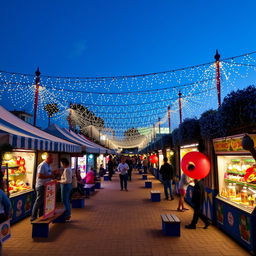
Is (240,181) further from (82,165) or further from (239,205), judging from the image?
(82,165)

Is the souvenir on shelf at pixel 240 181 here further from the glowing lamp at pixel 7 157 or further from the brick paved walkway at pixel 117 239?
the glowing lamp at pixel 7 157

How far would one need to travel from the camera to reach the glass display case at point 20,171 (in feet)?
21.5

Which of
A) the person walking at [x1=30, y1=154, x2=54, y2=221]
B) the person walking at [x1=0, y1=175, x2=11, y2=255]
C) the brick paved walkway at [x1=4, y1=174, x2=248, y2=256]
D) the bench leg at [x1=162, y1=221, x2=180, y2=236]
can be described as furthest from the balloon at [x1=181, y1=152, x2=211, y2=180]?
the person walking at [x1=30, y1=154, x2=54, y2=221]

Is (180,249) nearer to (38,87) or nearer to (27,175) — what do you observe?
(27,175)

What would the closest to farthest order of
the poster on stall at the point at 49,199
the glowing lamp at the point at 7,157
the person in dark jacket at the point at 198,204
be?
the poster on stall at the point at 49,199, the person in dark jacket at the point at 198,204, the glowing lamp at the point at 7,157

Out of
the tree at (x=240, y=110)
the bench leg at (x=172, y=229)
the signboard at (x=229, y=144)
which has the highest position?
the tree at (x=240, y=110)

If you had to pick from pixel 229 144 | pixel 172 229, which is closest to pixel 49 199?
pixel 172 229

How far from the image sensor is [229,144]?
5.10 meters

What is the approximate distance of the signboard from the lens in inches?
183

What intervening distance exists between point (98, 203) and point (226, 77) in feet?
23.9

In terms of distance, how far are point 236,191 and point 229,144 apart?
1242mm

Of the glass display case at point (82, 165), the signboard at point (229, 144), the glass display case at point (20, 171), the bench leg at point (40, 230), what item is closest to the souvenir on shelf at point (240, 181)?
the signboard at point (229, 144)

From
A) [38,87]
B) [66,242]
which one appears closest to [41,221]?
[66,242]

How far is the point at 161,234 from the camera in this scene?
501 centimetres
